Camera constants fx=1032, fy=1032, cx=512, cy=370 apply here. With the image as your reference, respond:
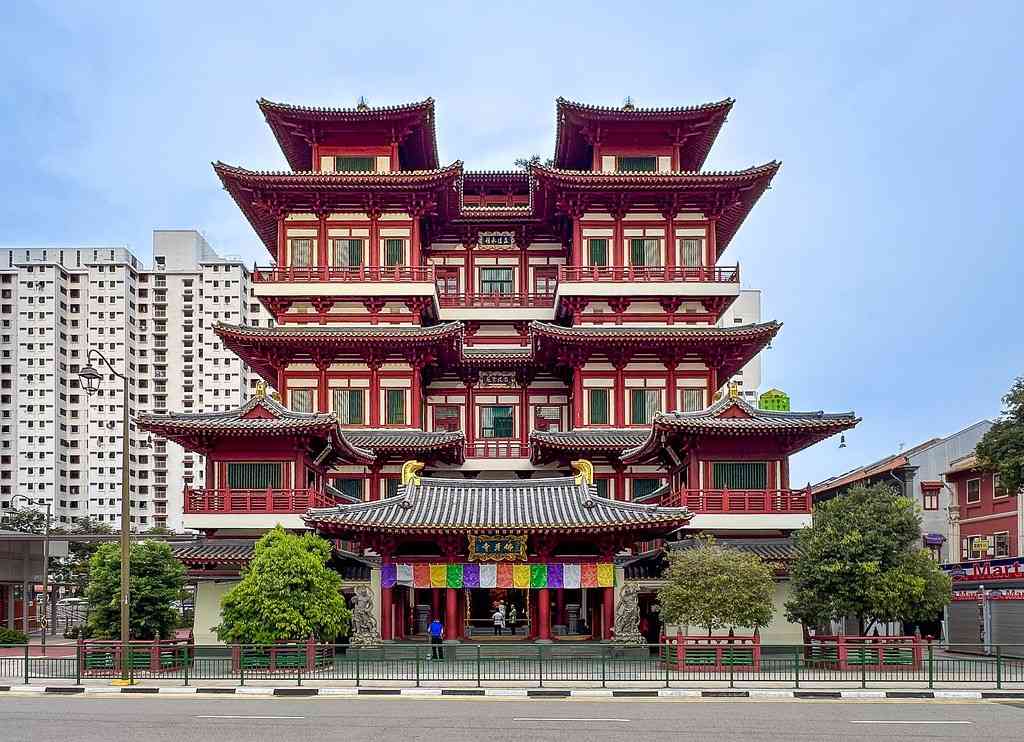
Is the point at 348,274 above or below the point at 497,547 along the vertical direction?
above

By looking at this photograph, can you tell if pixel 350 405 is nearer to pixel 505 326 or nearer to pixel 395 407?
pixel 395 407

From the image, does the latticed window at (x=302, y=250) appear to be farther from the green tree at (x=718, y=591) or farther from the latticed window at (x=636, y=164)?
the green tree at (x=718, y=591)

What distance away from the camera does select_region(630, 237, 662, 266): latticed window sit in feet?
167

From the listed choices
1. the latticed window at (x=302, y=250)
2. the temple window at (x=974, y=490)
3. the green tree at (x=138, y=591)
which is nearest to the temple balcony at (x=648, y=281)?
the latticed window at (x=302, y=250)

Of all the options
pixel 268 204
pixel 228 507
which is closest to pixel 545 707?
pixel 228 507

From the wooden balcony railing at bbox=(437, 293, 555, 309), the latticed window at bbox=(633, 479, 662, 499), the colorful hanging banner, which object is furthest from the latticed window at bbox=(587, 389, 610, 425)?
the colorful hanging banner

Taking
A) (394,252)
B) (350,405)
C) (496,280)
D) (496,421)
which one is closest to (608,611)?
(496,421)

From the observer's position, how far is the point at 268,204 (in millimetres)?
50250

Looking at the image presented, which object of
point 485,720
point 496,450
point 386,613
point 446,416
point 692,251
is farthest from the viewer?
point 446,416

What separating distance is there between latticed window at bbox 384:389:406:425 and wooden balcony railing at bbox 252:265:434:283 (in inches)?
212

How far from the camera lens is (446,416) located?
5350 cm

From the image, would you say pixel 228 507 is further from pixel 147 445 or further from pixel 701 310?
pixel 147 445

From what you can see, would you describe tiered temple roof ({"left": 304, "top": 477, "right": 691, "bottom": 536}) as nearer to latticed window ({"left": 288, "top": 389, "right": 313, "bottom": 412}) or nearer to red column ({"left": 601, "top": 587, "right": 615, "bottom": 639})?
red column ({"left": 601, "top": 587, "right": 615, "bottom": 639})

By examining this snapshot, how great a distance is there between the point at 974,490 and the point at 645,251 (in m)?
24.9
